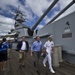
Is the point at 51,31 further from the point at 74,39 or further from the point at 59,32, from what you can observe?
the point at 74,39

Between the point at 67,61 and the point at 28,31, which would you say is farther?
the point at 28,31

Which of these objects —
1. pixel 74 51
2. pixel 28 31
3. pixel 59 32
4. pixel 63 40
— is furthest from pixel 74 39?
pixel 28 31

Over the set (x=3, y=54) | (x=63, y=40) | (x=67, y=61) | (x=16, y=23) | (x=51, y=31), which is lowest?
(x=67, y=61)

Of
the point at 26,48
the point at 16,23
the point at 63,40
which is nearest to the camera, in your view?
the point at 26,48

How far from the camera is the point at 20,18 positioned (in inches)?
2210

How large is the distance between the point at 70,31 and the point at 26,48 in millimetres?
3446

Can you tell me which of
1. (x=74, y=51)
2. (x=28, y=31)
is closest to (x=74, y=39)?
(x=74, y=51)

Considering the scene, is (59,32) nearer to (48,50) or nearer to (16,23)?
(48,50)

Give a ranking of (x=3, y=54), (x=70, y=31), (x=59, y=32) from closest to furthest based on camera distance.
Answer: (x=3, y=54) → (x=70, y=31) → (x=59, y=32)

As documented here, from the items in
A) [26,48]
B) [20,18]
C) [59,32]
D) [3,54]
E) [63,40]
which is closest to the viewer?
[3,54]

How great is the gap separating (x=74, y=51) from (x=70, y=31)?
1513 millimetres

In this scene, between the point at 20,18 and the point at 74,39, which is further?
the point at 20,18

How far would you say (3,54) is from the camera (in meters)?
6.71

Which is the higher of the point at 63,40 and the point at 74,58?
the point at 63,40
